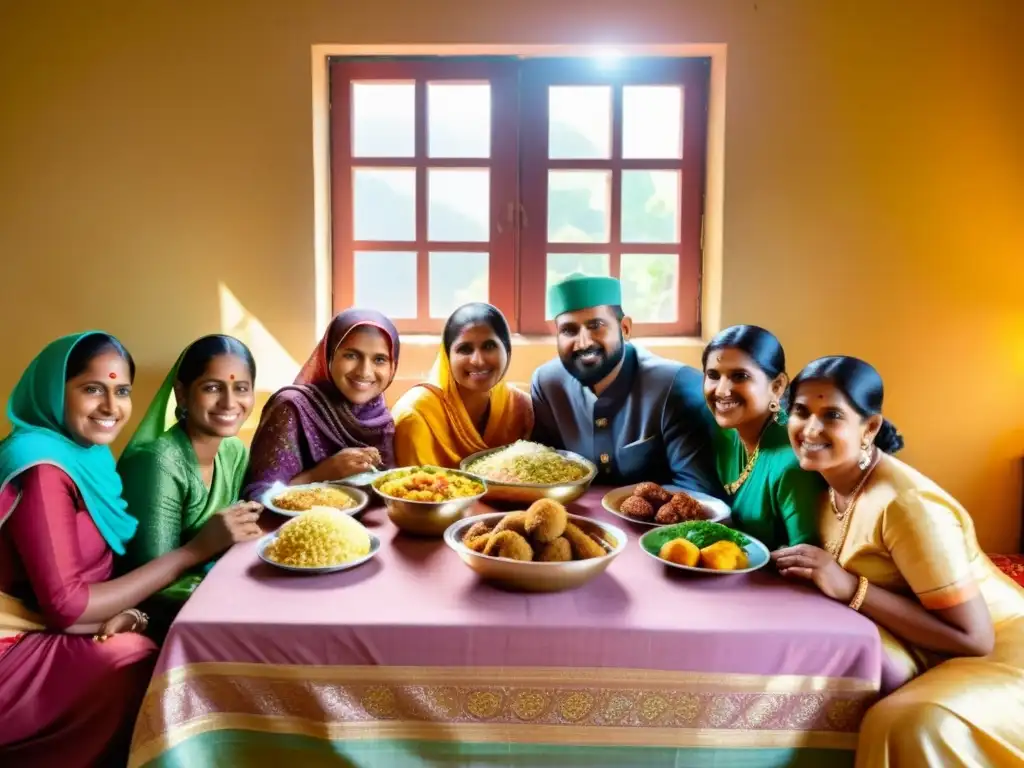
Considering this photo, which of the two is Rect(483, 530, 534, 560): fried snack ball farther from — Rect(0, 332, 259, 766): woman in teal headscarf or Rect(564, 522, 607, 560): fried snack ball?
Rect(0, 332, 259, 766): woman in teal headscarf

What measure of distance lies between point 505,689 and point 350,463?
4.04 feet

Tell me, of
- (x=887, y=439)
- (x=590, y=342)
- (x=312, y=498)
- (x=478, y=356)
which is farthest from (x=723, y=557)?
(x=478, y=356)

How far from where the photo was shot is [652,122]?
3.69 m

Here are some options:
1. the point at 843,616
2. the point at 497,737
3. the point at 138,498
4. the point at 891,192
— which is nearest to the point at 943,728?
the point at 843,616

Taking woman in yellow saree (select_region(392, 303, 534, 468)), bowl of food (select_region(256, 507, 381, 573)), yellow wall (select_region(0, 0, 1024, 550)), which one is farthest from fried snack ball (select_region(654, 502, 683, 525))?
yellow wall (select_region(0, 0, 1024, 550))

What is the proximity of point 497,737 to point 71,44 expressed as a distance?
143 inches

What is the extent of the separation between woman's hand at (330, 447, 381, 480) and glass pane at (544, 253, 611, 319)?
4.97 ft

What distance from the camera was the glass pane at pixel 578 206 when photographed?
3.72m

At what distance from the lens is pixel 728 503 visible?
234 cm

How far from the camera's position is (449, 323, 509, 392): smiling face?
2.79 meters

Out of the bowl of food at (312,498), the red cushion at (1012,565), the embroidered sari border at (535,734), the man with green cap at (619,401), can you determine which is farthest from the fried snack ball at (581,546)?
the red cushion at (1012,565)

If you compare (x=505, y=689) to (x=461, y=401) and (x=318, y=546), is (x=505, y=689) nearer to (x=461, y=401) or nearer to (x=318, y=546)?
(x=318, y=546)

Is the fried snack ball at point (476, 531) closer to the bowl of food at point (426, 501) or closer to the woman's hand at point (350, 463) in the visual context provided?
the bowl of food at point (426, 501)

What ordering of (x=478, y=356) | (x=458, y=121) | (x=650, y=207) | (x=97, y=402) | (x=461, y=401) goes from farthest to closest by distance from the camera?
(x=650, y=207) < (x=458, y=121) < (x=461, y=401) < (x=478, y=356) < (x=97, y=402)
